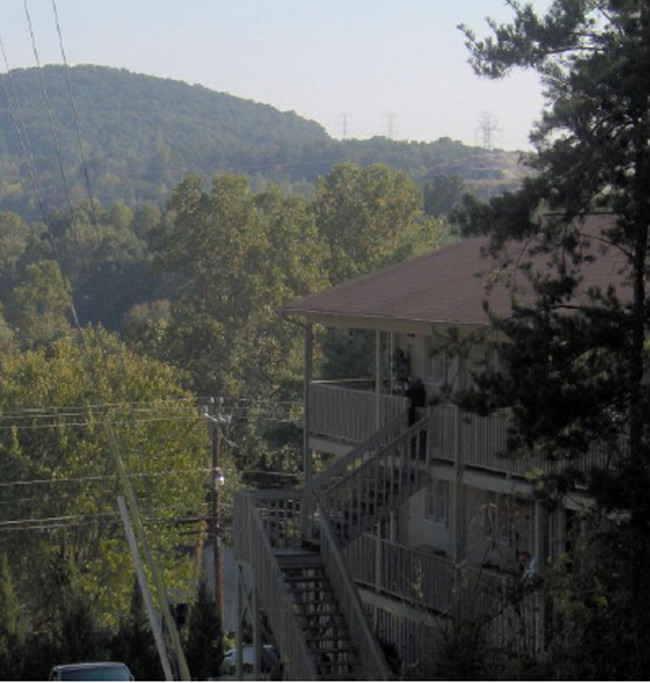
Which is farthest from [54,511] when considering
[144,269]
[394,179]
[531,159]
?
[144,269]

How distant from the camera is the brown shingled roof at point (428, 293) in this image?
70.6ft

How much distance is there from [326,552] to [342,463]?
159 centimetres

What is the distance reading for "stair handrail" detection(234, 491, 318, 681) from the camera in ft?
69.6

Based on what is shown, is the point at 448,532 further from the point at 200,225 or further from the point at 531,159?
the point at 200,225

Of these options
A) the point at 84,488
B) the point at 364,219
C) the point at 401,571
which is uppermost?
the point at 401,571

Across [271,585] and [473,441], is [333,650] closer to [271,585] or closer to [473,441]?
[271,585]

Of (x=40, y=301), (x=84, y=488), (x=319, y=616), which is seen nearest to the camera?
(x=319, y=616)

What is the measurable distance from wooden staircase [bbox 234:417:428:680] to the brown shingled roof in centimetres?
195

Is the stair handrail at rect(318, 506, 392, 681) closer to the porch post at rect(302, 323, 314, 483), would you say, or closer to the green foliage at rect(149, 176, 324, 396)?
the porch post at rect(302, 323, 314, 483)

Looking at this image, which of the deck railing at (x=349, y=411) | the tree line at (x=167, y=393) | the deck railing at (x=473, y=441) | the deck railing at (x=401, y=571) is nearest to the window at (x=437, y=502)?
the deck railing at (x=401, y=571)

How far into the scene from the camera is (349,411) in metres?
26.7

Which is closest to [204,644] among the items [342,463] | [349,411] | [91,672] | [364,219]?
[91,672]

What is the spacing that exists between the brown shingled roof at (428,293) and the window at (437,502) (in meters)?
3.45

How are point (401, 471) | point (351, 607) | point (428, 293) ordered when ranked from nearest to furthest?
point (351, 607) < point (401, 471) < point (428, 293)
